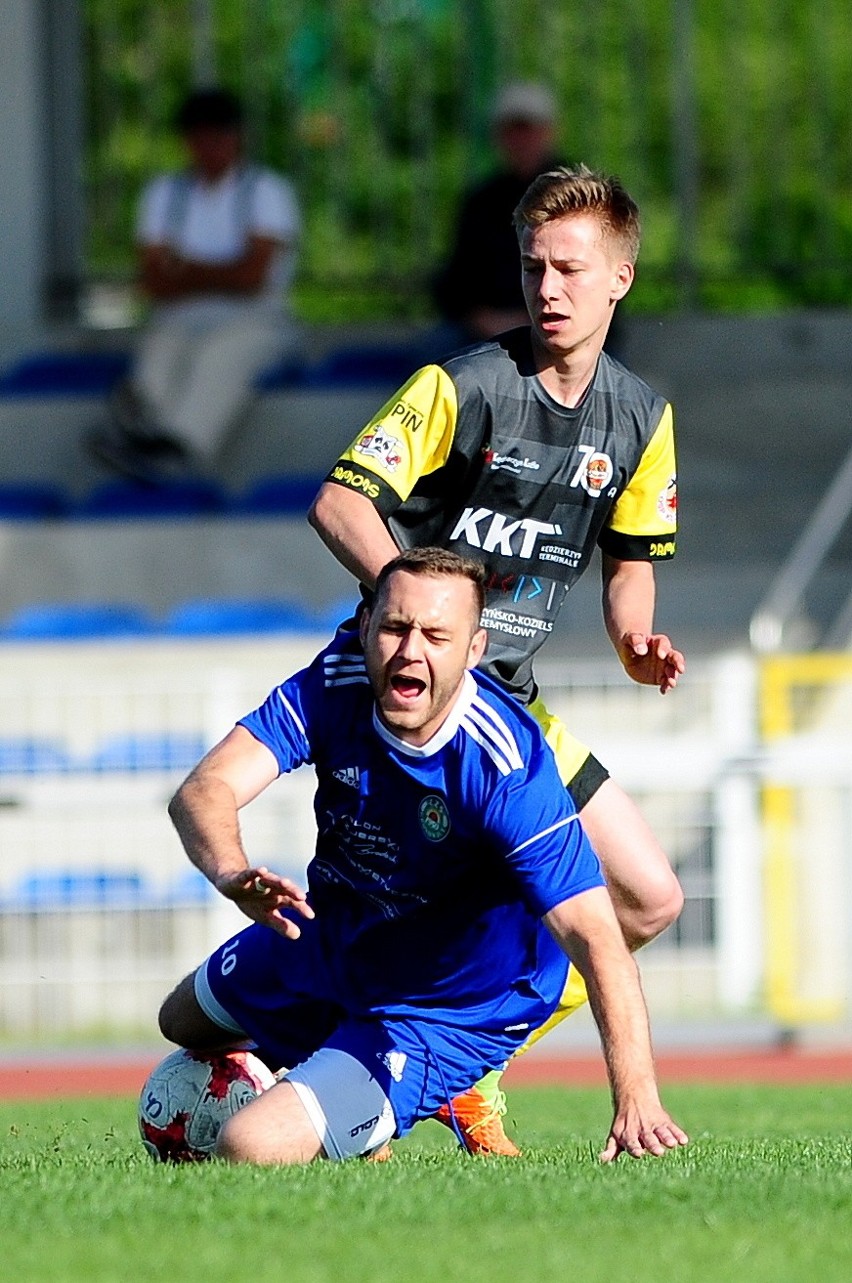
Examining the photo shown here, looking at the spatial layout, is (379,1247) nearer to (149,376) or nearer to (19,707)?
(19,707)

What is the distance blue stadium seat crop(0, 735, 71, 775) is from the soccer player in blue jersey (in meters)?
4.51

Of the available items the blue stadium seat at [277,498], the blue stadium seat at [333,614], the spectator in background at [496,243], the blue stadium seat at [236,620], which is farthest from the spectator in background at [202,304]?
the blue stadium seat at [236,620]

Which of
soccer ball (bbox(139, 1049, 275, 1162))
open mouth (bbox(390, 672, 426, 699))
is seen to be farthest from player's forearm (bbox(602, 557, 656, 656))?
soccer ball (bbox(139, 1049, 275, 1162))

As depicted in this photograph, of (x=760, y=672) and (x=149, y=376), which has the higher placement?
(x=149, y=376)

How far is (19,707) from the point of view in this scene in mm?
10164

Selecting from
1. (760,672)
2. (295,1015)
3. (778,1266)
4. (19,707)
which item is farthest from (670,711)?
(778,1266)

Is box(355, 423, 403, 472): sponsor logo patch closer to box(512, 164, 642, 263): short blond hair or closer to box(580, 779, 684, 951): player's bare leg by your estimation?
box(512, 164, 642, 263): short blond hair

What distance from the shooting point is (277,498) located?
13609mm

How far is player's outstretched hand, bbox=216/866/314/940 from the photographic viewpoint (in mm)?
4414

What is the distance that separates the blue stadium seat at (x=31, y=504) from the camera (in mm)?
13922

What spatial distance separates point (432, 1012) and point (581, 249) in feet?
6.16

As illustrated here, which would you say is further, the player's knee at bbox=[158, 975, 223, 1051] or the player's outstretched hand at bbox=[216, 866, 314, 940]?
the player's knee at bbox=[158, 975, 223, 1051]

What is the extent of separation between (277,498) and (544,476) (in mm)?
8210

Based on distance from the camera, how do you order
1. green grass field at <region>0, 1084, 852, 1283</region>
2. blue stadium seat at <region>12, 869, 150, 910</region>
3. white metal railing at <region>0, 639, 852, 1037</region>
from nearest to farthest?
green grass field at <region>0, 1084, 852, 1283</region>, white metal railing at <region>0, 639, 852, 1037</region>, blue stadium seat at <region>12, 869, 150, 910</region>
